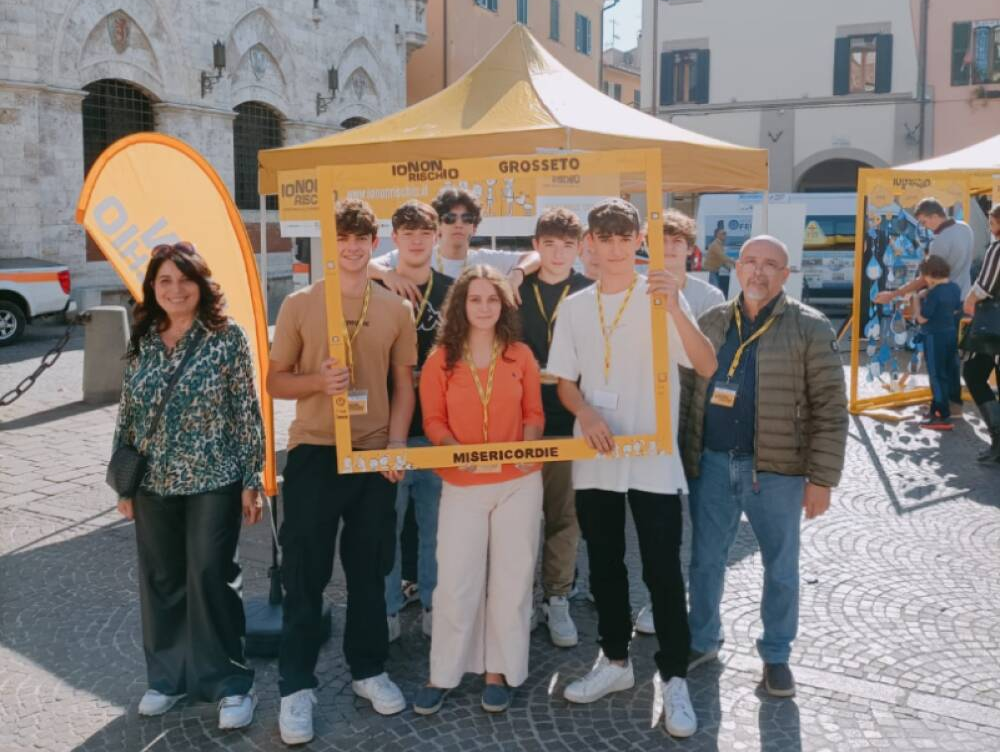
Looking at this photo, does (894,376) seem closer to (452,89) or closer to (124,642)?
(452,89)

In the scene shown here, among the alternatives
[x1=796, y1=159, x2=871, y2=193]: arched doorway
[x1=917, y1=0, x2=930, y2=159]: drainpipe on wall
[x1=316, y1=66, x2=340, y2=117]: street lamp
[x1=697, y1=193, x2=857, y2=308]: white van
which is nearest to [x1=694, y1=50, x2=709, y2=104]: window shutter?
[x1=796, y1=159, x2=871, y2=193]: arched doorway

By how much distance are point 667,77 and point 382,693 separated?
94.8ft

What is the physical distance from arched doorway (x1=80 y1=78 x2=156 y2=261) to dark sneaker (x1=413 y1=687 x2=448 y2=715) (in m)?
17.4

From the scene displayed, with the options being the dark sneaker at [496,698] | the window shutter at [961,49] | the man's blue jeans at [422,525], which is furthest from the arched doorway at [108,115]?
the window shutter at [961,49]

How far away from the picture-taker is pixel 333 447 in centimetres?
369

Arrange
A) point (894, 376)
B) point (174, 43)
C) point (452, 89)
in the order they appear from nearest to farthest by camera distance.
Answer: point (452, 89) < point (894, 376) < point (174, 43)

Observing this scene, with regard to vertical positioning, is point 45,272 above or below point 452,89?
below

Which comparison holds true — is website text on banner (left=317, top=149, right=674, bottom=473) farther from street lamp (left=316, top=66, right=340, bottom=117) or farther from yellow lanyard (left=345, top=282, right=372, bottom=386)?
street lamp (left=316, top=66, right=340, bottom=117)

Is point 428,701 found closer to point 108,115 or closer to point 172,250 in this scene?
point 172,250

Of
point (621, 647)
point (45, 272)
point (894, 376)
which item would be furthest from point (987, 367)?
point (45, 272)

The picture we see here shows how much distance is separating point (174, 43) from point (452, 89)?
1459 cm

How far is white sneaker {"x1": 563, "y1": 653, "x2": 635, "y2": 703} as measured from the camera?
3.85 m

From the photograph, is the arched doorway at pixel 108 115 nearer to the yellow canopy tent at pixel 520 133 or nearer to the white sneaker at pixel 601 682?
the yellow canopy tent at pixel 520 133

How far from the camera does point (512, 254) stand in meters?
4.75
